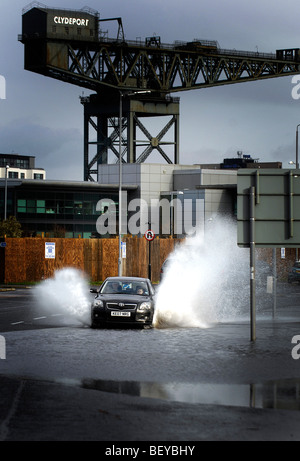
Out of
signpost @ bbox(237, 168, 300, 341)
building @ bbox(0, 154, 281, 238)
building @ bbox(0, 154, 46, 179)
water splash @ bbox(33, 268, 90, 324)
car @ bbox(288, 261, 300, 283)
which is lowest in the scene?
water splash @ bbox(33, 268, 90, 324)

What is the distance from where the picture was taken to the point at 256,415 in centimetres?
905

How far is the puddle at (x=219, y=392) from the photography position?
32.5 feet

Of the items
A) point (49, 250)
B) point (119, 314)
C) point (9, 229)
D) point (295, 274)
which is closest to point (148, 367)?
point (119, 314)

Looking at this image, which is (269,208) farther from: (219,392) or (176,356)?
(219,392)

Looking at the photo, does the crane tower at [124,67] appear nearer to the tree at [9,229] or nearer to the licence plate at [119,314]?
the tree at [9,229]

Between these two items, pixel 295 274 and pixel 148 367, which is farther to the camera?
pixel 295 274

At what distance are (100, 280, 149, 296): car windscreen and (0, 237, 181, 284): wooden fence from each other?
1001 inches

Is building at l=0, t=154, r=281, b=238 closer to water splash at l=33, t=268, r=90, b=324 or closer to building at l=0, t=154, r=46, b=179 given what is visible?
water splash at l=33, t=268, r=90, b=324

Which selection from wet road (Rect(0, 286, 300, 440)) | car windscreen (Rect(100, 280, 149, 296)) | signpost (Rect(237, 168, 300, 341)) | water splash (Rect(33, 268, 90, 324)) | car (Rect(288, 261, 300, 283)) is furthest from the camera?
car (Rect(288, 261, 300, 283))

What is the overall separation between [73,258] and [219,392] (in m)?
38.0

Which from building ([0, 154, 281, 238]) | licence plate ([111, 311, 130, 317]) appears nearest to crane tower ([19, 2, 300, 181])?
building ([0, 154, 281, 238])

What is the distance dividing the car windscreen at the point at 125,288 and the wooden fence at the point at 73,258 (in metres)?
25.4

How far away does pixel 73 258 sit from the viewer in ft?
158

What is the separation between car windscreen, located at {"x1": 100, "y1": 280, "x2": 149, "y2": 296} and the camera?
2070 centimetres
